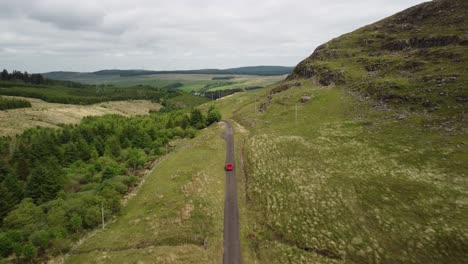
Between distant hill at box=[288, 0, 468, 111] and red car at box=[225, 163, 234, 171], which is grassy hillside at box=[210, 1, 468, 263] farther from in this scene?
red car at box=[225, 163, 234, 171]

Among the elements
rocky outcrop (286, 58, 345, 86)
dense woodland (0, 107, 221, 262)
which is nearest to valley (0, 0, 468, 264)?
dense woodland (0, 107, 221, 262)

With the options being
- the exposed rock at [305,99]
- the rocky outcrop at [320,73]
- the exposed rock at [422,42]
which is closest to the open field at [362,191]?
the exposed rock at [305,99]

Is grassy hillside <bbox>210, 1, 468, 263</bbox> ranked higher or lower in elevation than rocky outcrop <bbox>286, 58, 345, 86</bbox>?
lower

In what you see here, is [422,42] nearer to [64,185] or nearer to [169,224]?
[169,224]

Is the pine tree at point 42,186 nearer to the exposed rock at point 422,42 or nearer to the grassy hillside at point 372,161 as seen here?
the grassy hillside at point 372,161

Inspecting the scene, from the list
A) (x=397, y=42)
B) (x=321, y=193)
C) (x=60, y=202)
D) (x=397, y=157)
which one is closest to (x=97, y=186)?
(x=60, y=202)

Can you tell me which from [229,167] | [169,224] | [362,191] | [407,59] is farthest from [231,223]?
[407,59]

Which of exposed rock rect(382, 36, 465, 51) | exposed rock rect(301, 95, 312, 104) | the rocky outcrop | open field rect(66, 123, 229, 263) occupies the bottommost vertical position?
open field rect(66, 123, 229, 263)
